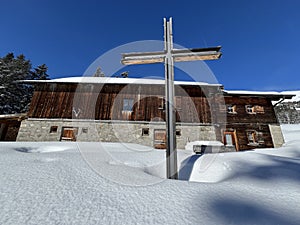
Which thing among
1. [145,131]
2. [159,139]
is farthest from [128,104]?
[159,139]

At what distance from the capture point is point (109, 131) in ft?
45.0

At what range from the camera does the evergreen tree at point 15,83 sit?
77.8 ft

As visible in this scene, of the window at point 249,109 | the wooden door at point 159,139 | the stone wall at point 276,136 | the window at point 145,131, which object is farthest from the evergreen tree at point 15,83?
the stone wall at point 276,136

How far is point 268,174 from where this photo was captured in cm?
234

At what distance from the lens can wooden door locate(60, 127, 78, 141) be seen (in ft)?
44.8

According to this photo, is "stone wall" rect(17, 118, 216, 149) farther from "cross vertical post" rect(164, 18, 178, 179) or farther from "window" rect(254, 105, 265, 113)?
"cross vertical post" rect(164, 18, 178, 179)

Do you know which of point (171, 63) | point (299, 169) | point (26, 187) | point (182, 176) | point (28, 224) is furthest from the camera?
point (171, 63)

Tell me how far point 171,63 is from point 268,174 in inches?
105

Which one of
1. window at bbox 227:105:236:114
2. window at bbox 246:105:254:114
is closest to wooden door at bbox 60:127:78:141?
window at bbox 227:105:236:114

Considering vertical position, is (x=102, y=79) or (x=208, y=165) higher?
(x=102, y=79)

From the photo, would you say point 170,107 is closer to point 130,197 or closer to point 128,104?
point 130,197

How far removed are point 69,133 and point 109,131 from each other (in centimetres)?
344

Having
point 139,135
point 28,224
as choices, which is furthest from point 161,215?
point 139,135

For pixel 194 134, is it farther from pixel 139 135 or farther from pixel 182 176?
pixel 182 176
